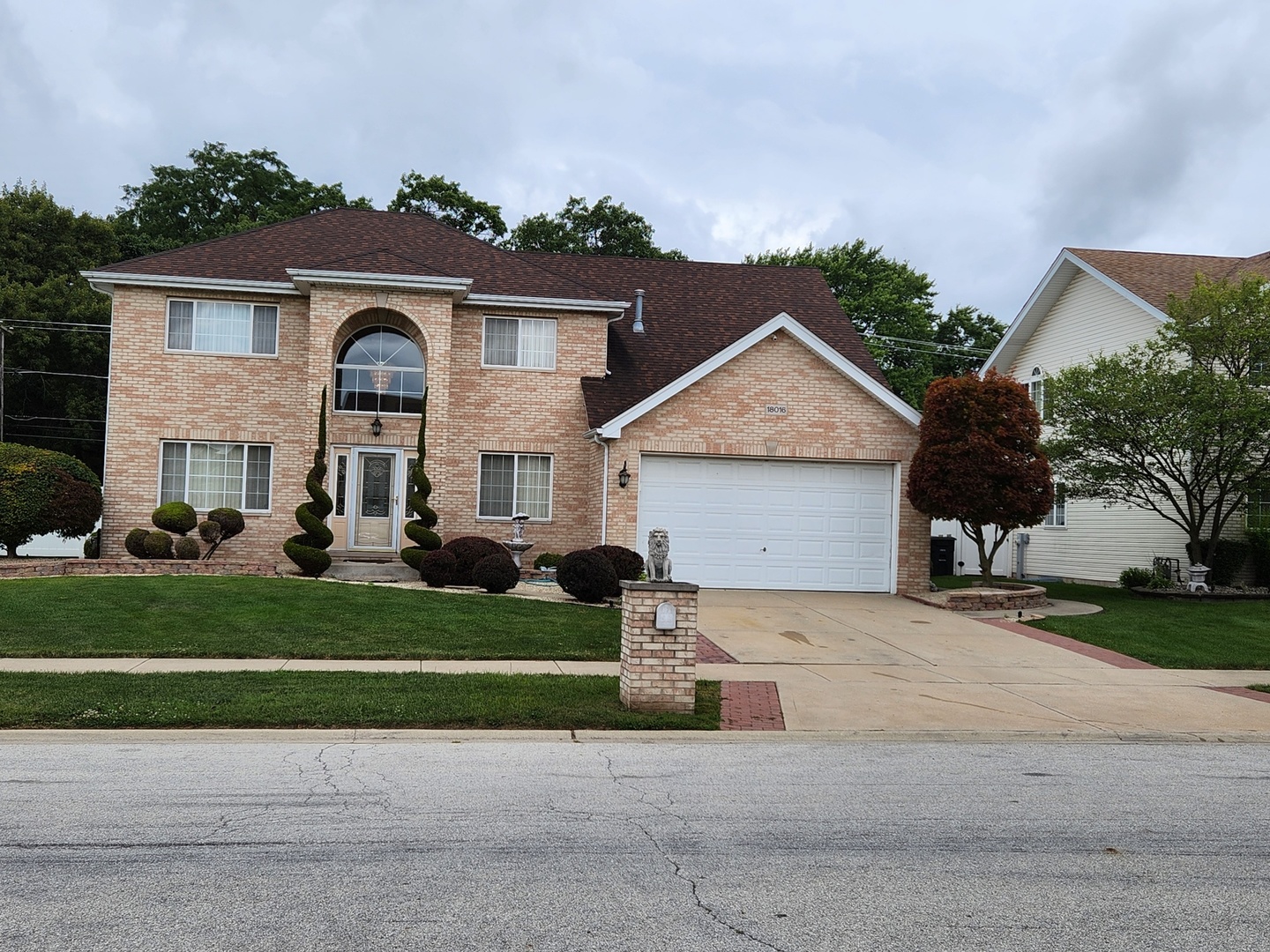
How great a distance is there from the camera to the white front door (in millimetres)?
21734

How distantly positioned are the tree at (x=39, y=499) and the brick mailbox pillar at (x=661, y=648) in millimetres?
14219

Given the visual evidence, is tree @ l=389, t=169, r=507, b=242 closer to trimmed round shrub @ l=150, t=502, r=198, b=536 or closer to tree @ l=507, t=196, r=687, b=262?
tree @ l=507, t=196, r=687, b=262

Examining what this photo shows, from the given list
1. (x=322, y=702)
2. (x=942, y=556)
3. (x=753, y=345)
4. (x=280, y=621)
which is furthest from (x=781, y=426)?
(x=322, y=702)

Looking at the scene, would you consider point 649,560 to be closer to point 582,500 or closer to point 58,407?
point 582,500

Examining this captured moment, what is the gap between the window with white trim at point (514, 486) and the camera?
22.1 m

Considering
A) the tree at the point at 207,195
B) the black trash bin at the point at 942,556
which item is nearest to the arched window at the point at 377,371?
the black trash bin at the point at 942,556

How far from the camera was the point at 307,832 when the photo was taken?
579 cm

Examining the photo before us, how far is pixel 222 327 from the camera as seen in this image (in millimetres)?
21688

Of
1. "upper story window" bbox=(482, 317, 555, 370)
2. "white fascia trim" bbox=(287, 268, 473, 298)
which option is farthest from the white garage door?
"white fascia trim" bbox=(287, 268, 473, 298)

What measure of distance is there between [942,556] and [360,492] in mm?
15238

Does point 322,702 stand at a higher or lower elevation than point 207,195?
lower

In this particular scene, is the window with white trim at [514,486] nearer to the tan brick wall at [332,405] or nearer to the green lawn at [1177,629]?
the tan brick wall at [332,405]

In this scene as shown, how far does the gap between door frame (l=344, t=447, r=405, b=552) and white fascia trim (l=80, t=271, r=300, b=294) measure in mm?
3637

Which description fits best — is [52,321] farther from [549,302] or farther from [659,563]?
[659,563]
